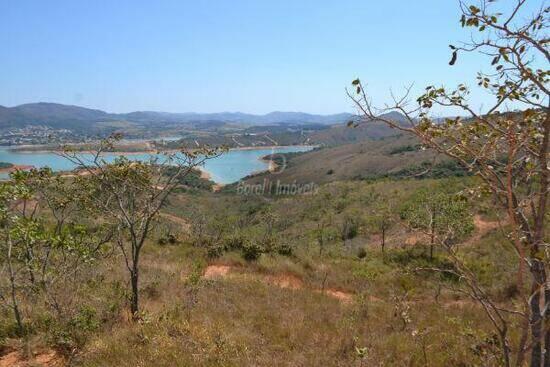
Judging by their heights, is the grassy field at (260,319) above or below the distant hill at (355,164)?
above

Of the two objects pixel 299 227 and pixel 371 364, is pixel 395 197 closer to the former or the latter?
pixel 299 227

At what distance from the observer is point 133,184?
6219mm

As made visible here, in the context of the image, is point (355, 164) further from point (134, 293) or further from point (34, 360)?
point (34, 360)

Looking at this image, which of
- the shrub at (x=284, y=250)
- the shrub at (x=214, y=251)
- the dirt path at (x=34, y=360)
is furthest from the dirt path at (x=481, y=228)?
the dirt path at (x=34, y=360)

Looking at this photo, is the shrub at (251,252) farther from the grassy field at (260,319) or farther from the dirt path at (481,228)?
the dirt path at (481,228)

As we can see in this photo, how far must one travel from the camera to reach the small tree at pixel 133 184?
610 cm

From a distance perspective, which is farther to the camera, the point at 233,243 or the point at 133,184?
the point at 233,243

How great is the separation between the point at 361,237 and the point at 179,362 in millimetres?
23664

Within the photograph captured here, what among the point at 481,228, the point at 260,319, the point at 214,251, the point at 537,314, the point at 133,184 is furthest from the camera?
the point at 481,228

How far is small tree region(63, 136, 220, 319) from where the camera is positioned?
610 cm

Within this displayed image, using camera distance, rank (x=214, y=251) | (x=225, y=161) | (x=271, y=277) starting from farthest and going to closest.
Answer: (x=225, y=161), (x=214, y=251), (x=271, y=277)

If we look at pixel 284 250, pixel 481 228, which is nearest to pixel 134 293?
pixel 284 250

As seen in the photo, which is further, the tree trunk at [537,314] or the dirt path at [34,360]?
the dirt path at [34,360]

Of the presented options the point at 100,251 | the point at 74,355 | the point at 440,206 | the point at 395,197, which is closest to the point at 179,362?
the point at 74,355
